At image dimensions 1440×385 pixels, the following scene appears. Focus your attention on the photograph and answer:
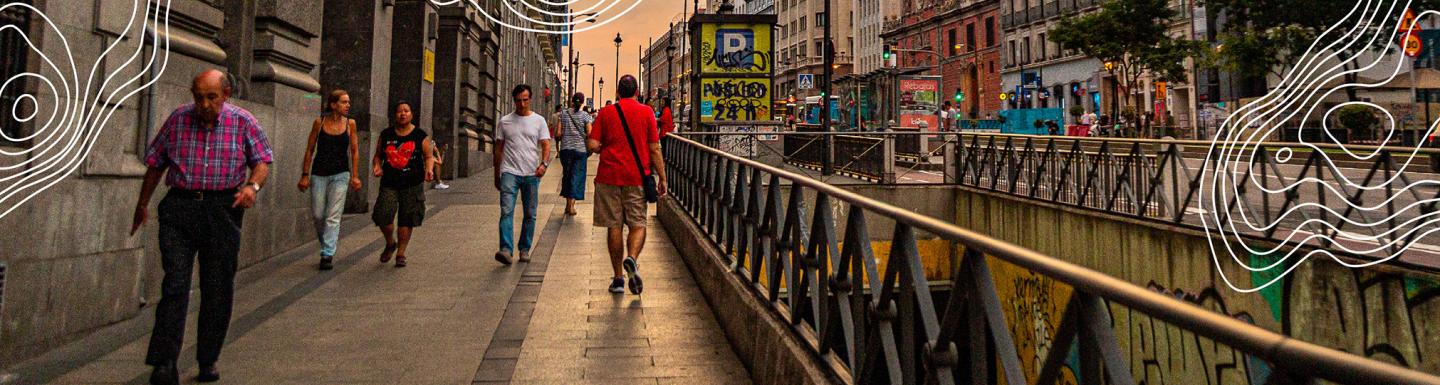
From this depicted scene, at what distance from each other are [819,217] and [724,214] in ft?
11.0

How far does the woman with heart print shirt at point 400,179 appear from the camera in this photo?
8266 mm

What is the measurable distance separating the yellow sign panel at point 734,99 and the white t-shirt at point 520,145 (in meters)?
11.1

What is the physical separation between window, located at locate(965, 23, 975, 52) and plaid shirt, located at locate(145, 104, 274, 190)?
71973 mm

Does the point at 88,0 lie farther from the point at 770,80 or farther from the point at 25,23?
the point at 770,80

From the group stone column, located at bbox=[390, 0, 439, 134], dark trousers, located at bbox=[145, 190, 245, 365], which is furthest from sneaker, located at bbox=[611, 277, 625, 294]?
stone column, located at bbox=[390, 0, 439, 134]

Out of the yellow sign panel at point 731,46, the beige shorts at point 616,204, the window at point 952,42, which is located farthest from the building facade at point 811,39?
the beige shorts at point 616,204

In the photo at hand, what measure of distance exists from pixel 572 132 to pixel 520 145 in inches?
78.0

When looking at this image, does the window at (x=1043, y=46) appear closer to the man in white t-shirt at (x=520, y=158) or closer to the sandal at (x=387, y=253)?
the man in white t-shirt at (x=520, y=158)

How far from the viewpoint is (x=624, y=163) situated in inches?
270

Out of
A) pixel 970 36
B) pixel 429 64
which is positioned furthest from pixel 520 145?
pixel 970 36

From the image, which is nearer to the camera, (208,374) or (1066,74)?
(208,374)

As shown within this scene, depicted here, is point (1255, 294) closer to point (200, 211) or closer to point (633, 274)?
point (633, 274)

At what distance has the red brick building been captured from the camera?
70.2 m

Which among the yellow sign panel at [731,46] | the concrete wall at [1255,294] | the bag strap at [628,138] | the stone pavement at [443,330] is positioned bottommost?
the concrete wall at [1255,294]
